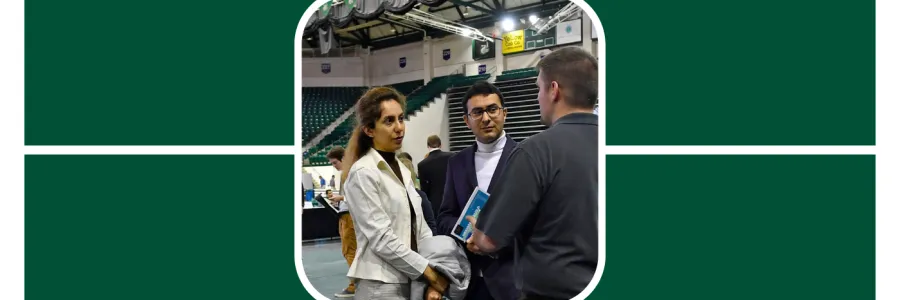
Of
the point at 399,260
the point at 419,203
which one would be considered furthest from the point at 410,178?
the point at 399,260

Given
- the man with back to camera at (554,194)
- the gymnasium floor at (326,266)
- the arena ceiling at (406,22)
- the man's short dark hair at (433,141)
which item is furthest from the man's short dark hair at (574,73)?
the gymnasium floor at (326,266)

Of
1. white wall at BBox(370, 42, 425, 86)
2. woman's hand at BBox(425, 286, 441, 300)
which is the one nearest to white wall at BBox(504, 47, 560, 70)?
white wall at BBox(370, 42, 425, 86)

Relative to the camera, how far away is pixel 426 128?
1.89 metres

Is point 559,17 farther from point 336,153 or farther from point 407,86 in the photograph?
point 336,153

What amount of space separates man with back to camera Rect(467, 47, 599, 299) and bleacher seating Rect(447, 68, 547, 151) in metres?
0.02

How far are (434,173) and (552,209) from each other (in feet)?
1.09

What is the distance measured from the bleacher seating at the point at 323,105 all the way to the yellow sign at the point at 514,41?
41 cm

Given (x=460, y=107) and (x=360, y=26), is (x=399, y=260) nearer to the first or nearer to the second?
(x=460, y=107)

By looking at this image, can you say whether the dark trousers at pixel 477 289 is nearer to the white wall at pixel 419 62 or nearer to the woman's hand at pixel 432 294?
the woman's hand at pixel 432 294

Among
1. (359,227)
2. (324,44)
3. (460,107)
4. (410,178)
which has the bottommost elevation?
(359,227)

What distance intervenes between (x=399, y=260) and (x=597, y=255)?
54 centimetres

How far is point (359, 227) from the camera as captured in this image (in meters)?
1.94

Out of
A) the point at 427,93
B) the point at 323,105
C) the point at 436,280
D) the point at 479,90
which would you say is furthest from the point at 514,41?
the point at 436,280

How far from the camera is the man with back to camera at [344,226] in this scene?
1.93 meters
